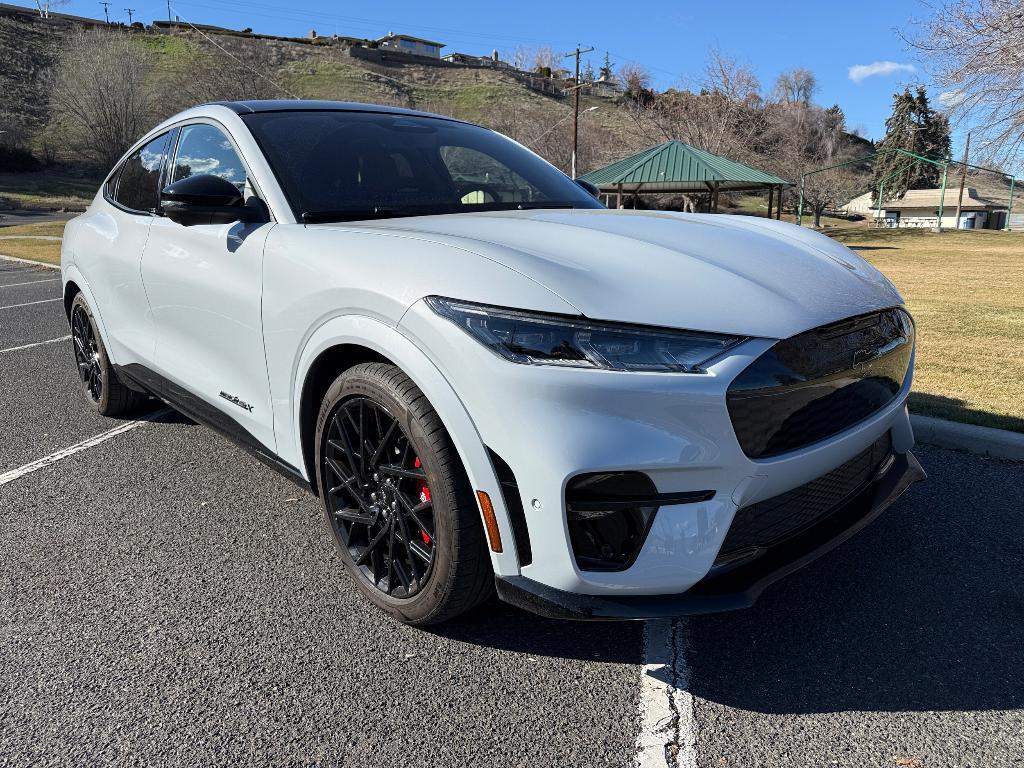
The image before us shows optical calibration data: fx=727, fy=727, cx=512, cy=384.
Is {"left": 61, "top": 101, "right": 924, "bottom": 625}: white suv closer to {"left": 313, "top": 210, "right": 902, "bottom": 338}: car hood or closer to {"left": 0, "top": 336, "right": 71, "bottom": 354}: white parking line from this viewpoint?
{"left": 313, "top": 210, "right": 902, "bottom": 338}: car hood

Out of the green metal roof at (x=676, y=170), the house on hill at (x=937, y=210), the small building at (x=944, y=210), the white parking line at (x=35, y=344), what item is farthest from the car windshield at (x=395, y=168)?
the small building at (x=944, y=210)

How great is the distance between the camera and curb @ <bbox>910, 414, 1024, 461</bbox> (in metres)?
3.73

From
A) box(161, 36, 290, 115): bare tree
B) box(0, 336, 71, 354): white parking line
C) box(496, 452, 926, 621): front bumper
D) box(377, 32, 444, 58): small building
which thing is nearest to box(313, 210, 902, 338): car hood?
box(496, 452, 926, 621): front bumper

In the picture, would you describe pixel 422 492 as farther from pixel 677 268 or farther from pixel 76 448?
pixel 76 448

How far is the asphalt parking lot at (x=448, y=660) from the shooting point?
73.2 inches

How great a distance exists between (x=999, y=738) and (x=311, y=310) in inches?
89.1

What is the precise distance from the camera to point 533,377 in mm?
1783

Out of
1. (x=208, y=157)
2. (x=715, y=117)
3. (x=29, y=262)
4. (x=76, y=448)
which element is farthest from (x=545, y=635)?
(x=715, y=117)

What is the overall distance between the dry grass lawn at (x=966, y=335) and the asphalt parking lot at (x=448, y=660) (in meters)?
1.49

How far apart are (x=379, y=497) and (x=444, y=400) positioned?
56 centimetres

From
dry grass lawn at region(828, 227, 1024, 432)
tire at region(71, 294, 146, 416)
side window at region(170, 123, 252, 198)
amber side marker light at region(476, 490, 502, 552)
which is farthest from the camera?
dry grass lawn at region(828, 227, 1024, 432)

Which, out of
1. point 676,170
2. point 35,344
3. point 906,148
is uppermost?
point 906,148

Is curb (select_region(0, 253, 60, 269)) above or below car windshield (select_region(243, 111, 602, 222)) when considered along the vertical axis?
below

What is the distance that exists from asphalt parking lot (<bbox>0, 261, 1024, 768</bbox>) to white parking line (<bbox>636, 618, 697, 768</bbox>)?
16 millimetres
